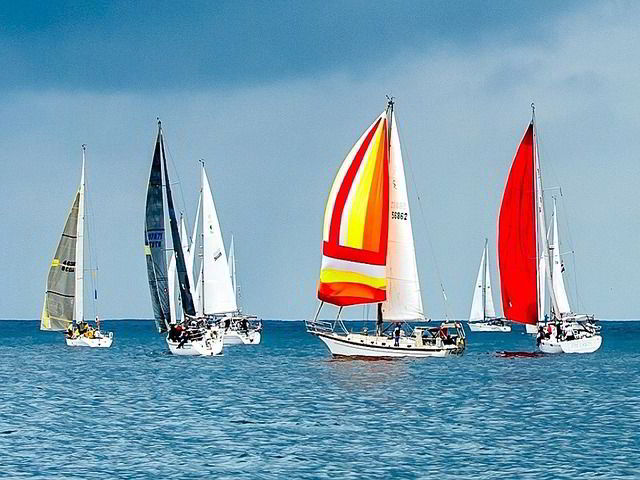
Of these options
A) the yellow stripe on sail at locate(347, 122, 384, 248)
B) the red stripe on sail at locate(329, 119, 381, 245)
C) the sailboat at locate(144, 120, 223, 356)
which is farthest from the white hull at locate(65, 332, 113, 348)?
the yellow stripe on sail at locate(347, 122, 384, 248)

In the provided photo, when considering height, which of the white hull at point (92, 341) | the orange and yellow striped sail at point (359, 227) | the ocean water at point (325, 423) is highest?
the orange and yellow striped sail at point (359, 227)

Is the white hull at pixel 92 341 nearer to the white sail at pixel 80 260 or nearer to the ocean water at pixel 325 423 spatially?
the white sail at pixel 80 260

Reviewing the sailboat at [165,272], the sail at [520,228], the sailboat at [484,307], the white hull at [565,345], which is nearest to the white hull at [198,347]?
the sailboat at [165,272]

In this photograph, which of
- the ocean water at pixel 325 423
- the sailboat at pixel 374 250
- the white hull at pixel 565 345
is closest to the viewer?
the ocean water at pixel 325 423

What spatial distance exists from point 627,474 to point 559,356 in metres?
53.3

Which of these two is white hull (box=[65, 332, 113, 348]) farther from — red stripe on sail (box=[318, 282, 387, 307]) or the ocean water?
red stripe on sail (box=[318, 282, 387, 307])

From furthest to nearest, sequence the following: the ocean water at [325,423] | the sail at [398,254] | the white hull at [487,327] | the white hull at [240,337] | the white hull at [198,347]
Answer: the white hull at [487,327] → the white hull at [240,337] → the white hull at [198,347] → the sail at [398,254] → the ocean water at [325,423]

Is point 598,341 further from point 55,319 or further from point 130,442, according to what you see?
point 130,442

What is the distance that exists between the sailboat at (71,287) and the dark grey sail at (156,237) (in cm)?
1574

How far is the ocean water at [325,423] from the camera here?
28.4 metres

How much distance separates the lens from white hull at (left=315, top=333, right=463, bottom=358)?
59781 millimetres

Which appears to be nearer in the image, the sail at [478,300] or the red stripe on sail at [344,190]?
the red stripe on sail at [344,190]

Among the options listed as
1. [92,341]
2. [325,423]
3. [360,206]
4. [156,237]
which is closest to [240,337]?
[92,341]

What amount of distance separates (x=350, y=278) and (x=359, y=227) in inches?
115
